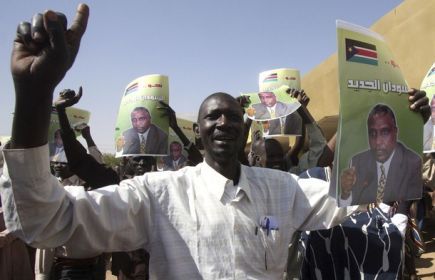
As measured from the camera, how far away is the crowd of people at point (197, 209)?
117 cm

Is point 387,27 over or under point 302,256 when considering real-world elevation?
over

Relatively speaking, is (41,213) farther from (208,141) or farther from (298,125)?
(298,125)

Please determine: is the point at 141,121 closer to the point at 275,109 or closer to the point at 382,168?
the point at 275,109

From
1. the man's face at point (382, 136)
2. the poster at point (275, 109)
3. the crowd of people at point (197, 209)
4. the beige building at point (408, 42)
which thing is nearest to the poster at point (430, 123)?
the crowd of people at point (197, 209)

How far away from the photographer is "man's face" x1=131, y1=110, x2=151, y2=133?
3.46 m

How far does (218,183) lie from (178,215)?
0.21 m

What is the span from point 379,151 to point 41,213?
4.23ft

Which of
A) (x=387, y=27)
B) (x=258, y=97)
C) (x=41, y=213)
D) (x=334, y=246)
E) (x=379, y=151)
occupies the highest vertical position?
(x=387, y=27)

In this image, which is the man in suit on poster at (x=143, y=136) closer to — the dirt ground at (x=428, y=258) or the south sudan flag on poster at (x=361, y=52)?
the south sudan flag on poster at (x=361, y=52)

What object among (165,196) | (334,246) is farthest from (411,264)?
(165,196)

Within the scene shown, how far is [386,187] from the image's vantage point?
1.70 meters

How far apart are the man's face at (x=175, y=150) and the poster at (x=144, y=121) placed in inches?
76.0

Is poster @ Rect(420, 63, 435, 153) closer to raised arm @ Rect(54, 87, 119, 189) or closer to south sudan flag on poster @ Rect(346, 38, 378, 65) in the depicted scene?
south sudan flag on poster @ Rect(346, 38, 378, 65)

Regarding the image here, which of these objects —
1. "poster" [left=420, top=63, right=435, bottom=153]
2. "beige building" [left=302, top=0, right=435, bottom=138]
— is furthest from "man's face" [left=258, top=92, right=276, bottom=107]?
"beige building" [left=302, top=0, right=435, bottom=138]
